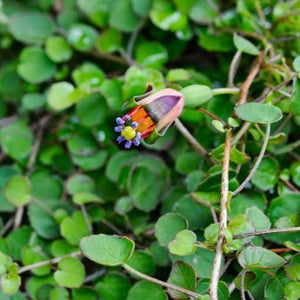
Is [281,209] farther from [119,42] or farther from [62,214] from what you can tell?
[119,42]

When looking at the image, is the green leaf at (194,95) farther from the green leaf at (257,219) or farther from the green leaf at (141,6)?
the green leaf at (141,6)

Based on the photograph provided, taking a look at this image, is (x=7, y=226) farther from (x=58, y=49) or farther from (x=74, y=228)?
(x=58, y=49)

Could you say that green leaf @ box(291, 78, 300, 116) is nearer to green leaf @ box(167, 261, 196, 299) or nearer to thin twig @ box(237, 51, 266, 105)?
thin twig @ box(237, 51, 266, 105)

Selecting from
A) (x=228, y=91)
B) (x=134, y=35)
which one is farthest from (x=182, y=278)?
(x=134, y=35)

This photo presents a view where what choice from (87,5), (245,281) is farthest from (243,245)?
(87,5)

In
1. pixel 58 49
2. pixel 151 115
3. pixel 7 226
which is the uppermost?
pixel 151 115

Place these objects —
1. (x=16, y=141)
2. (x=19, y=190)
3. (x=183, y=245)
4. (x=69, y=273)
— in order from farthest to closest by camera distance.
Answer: (x=16, y=141), (x=19, y=190), (x=69, y=273), (x=183, y=245)

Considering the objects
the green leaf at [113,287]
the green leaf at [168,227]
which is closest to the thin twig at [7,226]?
the green leaf at [113,287]

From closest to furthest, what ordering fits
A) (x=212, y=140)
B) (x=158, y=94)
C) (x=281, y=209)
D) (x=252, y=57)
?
(x=158, y=94)
(x=281, y=209)
(x=212, y=140)
(x=252, y=57)
